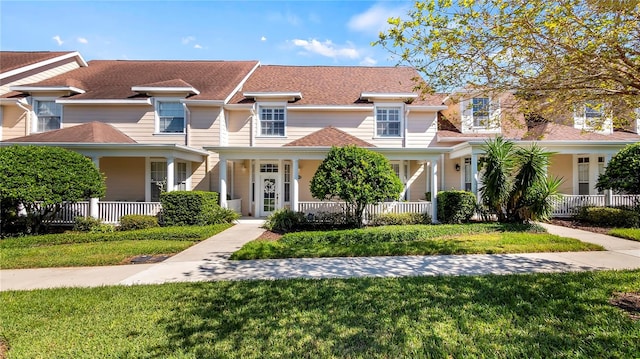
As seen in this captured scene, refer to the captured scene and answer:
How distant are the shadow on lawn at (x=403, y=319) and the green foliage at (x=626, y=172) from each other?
831cm

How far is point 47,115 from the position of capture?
15.4m

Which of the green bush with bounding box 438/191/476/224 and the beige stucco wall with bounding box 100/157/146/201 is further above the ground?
the beige stucco wall with bounding box 100/157/146/201

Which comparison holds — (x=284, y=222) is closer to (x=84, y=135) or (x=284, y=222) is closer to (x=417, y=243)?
(x=417, y=243)

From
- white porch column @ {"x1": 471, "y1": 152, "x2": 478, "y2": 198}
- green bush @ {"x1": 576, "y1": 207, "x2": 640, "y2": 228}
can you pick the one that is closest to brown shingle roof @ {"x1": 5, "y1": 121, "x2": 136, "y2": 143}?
white porch column @ {"x1": 471, "y1": 152, "x2": 478, "y2": 198}

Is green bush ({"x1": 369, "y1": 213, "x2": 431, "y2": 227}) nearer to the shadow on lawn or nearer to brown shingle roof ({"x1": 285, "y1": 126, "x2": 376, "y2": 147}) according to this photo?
brown shingle roof ({"x1": 285, "y1": 126, "x2": 376, "y2": 147})

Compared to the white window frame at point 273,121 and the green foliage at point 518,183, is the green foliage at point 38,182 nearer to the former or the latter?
the white window frame at point 273,121

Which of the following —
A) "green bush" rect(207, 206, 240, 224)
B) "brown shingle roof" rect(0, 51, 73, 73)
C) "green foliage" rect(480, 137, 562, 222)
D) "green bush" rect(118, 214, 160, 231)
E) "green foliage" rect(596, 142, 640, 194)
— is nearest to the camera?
"green foliage" rect(480, 137, 562, 222)

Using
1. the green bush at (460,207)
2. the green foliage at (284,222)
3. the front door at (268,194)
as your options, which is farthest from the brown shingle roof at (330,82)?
the green foliage at (284,222)

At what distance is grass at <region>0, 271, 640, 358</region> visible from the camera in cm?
330

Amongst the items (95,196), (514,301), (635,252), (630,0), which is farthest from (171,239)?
(635,252)

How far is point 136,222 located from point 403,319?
11452mm

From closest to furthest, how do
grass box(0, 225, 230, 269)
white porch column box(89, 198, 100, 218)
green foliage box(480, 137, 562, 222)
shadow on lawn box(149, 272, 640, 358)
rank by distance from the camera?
shadow on lawn box(149, 272, 640, 358), grass box(0, 225, 230, 269), green foliage box(480, 137, 562, 222), white porch column box(89, 198, 100, 218)

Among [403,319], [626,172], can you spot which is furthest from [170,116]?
[626,172]

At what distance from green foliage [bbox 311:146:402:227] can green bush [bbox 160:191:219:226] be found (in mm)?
4719
